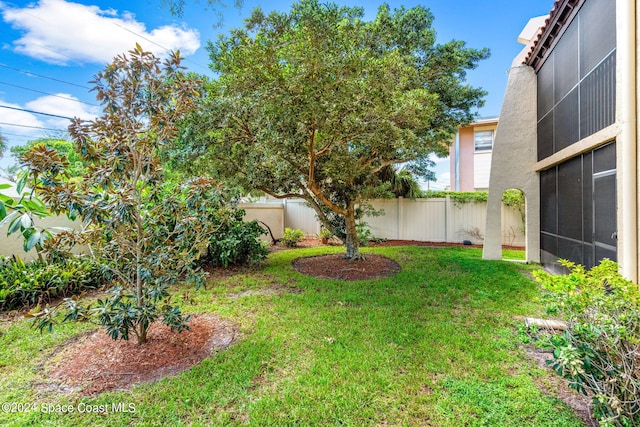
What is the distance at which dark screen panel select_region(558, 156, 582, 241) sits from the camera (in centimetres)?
545

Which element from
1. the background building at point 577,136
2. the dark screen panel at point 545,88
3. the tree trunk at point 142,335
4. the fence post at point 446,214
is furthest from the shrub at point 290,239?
the dark screen panel at point 545,88

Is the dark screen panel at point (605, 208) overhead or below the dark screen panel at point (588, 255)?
overhead

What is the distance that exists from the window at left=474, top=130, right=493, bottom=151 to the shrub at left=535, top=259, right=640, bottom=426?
14339mm

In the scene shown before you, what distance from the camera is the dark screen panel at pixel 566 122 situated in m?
5.51

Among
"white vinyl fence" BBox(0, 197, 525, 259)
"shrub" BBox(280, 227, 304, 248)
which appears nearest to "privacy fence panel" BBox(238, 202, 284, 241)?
"white vinyl fence" BBox(0, 197, 525, 259)

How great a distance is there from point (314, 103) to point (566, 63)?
5.49 m

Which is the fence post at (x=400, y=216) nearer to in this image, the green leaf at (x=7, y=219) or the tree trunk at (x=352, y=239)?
the tree trunk at (x=352, y=239)

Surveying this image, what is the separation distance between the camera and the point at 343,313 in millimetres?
Answer: 4387

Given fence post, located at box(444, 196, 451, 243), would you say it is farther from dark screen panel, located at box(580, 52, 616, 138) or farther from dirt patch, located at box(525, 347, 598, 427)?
dirt patch, located at box(525, 347, 598, 427)

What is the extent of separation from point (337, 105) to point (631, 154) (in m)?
4.03

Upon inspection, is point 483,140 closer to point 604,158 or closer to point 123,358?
point 604,158

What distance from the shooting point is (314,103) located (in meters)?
4.59

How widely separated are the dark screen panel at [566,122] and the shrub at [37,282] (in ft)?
28.8

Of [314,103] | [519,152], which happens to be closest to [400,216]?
[519,152]
